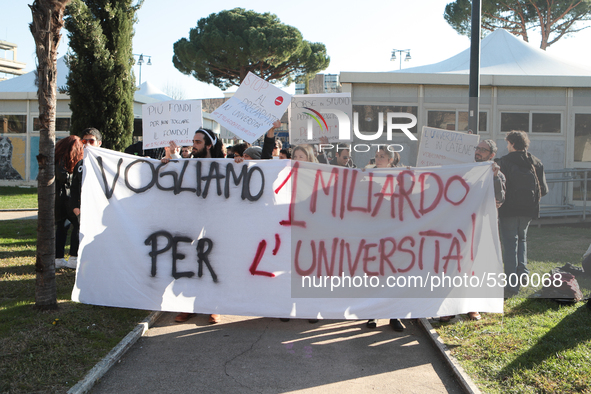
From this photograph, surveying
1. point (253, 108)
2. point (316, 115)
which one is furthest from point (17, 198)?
point (253, 108)

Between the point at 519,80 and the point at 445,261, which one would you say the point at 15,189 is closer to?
the point at 519,80

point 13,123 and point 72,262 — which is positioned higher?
point 13,123

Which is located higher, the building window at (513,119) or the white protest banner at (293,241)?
the building window at (513,119)

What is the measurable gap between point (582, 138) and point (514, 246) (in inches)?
333

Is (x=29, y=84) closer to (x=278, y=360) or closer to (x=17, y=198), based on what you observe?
(x=17, y=198)

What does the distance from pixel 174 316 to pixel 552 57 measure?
44.6 feet

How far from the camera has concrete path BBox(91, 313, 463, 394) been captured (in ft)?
11.3

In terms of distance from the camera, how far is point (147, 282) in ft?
14.7

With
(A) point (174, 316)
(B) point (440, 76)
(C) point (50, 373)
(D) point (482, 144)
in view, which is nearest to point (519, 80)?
(B) point (440, 76)

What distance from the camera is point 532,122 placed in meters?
12.2

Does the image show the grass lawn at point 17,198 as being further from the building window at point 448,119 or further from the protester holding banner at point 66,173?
the building window at point 448,119

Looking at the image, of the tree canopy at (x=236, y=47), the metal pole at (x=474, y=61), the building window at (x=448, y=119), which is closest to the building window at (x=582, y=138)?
the building window at (x=448, y=119)

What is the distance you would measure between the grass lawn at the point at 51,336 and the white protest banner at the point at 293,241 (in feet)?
0.80

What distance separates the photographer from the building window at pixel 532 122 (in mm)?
12219
